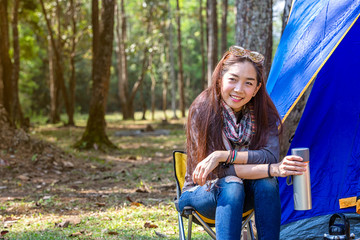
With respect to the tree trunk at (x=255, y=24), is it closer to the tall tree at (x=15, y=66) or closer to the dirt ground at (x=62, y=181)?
the dirt ground at (x=62, y=181)

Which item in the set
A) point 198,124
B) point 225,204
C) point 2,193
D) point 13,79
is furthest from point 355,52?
point 13,79

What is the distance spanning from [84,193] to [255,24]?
2.86 meters

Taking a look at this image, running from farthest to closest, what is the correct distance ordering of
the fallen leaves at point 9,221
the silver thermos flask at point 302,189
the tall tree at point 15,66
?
1. the tall tree at point 15,66
2. the fallen leaves at point 9,221
3. the silver thermos flask at point 302,189

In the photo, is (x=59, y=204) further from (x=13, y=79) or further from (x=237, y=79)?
(x=13, y=79)

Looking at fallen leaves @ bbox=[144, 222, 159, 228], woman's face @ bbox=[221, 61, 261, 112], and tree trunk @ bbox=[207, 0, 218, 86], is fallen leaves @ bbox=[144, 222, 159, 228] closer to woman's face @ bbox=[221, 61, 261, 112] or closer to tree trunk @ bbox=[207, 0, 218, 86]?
woman's face @ bbox=[221, 61, 261, 112]

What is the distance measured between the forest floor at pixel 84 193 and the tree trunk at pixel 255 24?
202 centimetres

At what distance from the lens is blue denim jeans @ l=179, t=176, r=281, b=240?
8.79 feet

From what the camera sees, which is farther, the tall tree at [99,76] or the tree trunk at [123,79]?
the tree trunk at [123,79]

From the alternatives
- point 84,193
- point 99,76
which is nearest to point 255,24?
point 84,193

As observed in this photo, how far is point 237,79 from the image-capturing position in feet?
9.80

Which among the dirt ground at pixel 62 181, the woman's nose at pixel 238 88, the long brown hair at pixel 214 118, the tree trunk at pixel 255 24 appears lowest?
the dirt ground at pixel 62 181

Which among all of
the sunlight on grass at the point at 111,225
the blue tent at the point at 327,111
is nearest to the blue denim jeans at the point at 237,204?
the blue tent at the point at 327,111

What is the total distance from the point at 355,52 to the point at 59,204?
3.40 metres

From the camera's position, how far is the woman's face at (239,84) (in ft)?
9.77
